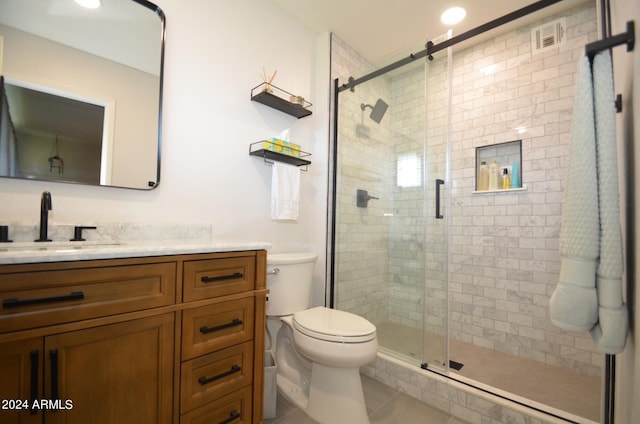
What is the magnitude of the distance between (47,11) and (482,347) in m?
3.38

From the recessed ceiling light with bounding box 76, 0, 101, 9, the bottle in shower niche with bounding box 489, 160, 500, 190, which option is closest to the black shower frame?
the bottle in shower niche with bounding box 489, 160, 500, 190

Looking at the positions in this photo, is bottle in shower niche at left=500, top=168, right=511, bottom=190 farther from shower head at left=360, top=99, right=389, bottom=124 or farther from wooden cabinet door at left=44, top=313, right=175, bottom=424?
wooden cabinet door at left=44, top=313, right=175, bottom=424

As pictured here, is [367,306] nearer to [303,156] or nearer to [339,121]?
[303,156]

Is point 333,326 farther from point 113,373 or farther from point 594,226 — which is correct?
point 594,226

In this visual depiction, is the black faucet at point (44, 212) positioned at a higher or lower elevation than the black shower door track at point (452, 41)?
lower

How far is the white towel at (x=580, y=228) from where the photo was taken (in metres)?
0.70

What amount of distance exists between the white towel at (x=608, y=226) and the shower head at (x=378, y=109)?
1.69 metres

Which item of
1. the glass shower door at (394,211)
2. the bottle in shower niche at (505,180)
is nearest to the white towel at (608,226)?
the glass shower door at (394,211)

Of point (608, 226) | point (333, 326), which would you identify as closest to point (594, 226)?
point (608, 226)

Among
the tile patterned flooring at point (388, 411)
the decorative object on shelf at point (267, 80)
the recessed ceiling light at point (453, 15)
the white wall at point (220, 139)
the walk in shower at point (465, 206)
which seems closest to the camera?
the white wall at point (220, 139)

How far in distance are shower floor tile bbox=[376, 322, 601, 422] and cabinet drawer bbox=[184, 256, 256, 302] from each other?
1.30 meters

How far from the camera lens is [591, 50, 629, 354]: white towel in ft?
2.19

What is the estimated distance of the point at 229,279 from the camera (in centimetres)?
114

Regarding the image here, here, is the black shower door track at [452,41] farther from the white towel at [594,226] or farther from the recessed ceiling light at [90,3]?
the recessed ceiling light at [90,3]
